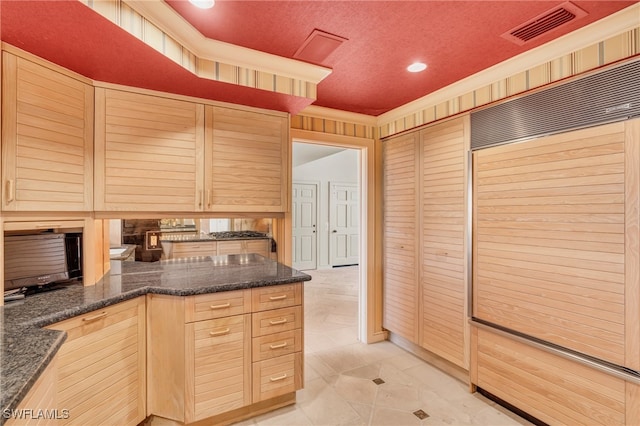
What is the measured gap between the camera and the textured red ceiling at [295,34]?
144 centimetres

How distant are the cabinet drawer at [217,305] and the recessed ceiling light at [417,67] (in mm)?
1910

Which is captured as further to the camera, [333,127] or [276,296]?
[333,127]

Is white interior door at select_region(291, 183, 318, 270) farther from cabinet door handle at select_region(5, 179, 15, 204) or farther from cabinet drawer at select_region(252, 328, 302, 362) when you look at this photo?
cabinet door handle at select_region(5, 179, 15, 204)

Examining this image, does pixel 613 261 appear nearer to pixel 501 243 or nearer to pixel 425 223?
pixel 501 243

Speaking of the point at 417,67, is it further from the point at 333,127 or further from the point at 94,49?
the point at 94,49

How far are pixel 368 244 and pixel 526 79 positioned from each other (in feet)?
6.38

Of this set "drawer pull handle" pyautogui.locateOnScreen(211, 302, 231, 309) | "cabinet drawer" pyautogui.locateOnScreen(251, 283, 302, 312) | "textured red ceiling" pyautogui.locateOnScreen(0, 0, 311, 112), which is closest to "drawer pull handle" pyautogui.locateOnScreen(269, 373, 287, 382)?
"cabinet drawer" pyautogui.locateOnScreen(251, 283, 302, 312)

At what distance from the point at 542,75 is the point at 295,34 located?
1.56m

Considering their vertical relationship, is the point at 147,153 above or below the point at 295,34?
below

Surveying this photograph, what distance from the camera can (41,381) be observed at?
1096 mm

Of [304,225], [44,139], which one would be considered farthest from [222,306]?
[304,225]

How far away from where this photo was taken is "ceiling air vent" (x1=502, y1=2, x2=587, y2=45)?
1.57m

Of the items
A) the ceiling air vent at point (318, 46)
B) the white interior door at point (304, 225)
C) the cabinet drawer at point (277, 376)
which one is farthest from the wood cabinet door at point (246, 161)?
the white interior door at point (304, 225)

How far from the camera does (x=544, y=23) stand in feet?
5.51
